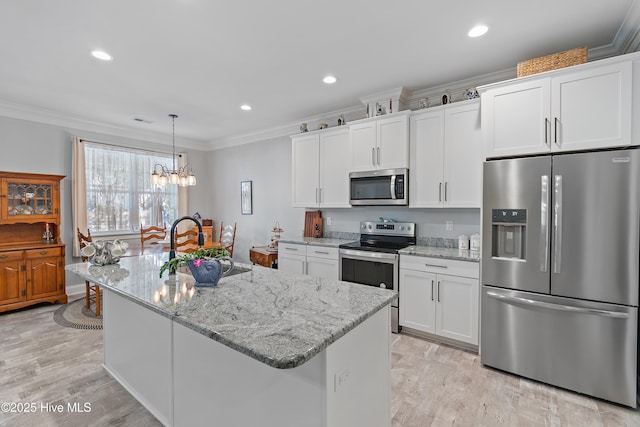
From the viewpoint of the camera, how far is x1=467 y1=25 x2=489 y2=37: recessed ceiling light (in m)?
2.29

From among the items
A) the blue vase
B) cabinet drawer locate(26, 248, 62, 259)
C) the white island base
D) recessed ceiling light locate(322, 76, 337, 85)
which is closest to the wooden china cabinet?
cabinet drawer locate(26, 248, 62, 259)

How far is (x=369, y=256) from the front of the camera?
3.41 m

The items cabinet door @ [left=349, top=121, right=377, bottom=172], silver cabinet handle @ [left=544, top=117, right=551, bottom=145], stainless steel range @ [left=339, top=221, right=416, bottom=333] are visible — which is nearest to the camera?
silver cabinet handle @ [left=544, top=117, right=551, bottom=145]

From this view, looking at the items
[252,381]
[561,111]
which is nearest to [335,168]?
[561,111]

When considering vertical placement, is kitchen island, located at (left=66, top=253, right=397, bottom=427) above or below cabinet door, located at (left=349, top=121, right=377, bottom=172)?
below

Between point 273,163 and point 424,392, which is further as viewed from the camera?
point 273,163

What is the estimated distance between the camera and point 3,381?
242 centimetres

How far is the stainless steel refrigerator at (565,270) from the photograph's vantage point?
209cm

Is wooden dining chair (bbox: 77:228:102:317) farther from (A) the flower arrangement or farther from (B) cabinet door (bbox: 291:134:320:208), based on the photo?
(B) cabinet door (bbox: 291:134:320:208)

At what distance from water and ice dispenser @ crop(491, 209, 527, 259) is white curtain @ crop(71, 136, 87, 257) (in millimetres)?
5417

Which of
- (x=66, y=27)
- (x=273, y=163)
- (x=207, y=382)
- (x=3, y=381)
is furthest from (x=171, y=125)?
(x=207, y=382)

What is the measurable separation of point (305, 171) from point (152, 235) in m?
2.82

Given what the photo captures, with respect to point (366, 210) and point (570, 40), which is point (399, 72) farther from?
point (366, 210)

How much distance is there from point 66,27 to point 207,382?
2.73 meters
